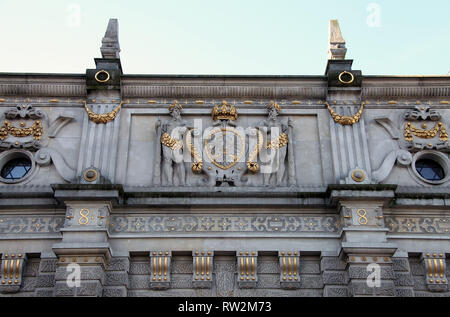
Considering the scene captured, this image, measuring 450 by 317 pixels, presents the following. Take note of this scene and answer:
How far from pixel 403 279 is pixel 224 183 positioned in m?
4.76

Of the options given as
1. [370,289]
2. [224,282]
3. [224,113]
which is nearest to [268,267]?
[224,282]

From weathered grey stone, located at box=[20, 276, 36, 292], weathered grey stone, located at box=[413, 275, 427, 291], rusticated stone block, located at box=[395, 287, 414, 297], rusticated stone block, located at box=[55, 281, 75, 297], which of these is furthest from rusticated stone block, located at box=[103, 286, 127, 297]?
weathered grey stone, located at box=[413, 275, 427, 291]

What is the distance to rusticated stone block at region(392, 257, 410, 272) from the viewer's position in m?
13.3

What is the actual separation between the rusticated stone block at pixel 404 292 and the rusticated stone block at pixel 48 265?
25.3 ft

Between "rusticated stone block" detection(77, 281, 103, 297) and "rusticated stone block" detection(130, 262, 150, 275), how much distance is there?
0.96 metres

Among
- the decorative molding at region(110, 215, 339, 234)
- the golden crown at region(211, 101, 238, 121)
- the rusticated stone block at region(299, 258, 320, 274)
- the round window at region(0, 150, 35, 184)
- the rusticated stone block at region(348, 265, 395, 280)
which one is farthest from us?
the golden crown at region(211, 101, 238, 121)

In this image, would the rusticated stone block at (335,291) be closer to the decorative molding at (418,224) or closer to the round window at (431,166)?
the decorative molding at (418,224)

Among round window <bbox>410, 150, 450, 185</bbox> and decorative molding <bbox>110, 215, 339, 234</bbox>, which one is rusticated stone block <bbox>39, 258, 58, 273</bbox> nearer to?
decorative molding <bbox>110, 215, 339, 234</bbox>

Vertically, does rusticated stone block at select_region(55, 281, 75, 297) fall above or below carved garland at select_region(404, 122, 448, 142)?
below

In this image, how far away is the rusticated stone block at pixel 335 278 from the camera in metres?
13.1

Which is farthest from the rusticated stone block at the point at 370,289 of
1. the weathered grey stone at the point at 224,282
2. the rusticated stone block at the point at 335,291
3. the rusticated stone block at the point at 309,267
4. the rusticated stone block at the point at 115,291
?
the rusticated stone block at the point at 115,291

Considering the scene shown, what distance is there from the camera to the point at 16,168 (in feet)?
49.3
